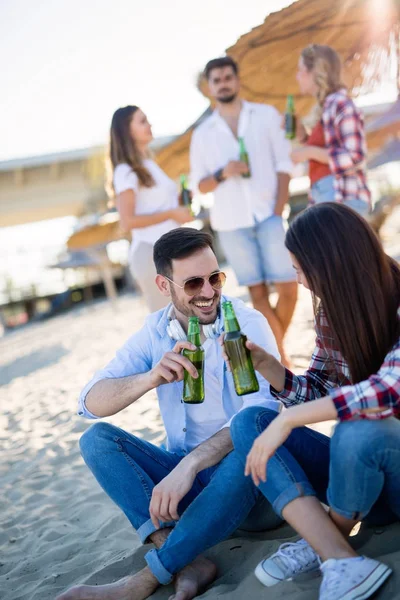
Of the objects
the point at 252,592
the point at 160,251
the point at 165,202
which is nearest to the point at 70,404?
the point at 165,202

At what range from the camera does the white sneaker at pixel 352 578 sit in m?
1.71

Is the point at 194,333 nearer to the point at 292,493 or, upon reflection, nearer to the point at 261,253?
the point at 292,493

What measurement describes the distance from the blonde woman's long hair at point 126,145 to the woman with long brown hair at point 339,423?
7.08 ft

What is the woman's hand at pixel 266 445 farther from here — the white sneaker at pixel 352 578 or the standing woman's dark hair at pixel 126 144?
the standing woman's dark hair at pixel 126 144

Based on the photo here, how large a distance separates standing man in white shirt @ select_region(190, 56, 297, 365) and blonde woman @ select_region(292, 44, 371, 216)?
1.04 feet

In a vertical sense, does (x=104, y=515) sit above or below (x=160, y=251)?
below

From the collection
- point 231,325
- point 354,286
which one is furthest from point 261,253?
point 354,286

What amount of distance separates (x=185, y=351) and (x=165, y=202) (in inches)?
78.3

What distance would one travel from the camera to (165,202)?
418 centimetres

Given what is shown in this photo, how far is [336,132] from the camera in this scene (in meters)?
3.91

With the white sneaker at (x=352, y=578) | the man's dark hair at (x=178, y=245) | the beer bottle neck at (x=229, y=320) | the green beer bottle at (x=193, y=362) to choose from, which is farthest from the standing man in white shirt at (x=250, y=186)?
the white sneaker at (x=352, y=578)

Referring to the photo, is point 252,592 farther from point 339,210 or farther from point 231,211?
point 231,211

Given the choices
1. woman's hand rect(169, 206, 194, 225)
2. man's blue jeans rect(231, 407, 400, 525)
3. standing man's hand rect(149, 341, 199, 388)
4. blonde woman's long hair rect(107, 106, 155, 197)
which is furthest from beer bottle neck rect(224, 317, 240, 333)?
blonde woman's long hair rect(107, 106, 155, 197)

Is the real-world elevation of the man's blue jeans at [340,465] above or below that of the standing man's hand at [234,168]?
below
